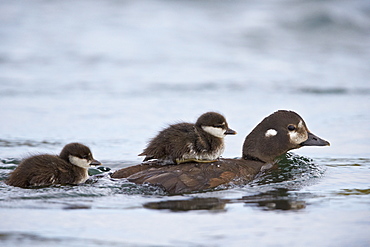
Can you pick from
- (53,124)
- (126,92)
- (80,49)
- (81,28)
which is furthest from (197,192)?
(81,28)

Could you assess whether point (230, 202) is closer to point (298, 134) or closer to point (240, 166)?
point (240, 166)

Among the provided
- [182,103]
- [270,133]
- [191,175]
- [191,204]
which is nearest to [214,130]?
[270,133]

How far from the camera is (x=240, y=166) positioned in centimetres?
749

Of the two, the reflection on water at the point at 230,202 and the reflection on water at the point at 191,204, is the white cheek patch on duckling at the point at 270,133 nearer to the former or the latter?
the reflection on water at the point at 230,202

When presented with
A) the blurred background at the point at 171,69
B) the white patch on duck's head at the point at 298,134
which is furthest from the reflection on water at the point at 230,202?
the blurred background at the point at 171,69

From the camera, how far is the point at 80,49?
1834 centimetres

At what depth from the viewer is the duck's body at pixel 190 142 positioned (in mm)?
7422

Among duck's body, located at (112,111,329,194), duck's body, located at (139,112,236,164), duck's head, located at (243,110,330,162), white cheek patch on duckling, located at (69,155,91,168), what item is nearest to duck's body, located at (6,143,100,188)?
white cheek patch on duckling, located at (69,155,91,168)

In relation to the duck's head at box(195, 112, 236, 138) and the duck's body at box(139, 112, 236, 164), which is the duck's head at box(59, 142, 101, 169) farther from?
the duck's head at box(195, 112, 236, 138)

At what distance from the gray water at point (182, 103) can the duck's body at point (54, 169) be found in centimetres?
18

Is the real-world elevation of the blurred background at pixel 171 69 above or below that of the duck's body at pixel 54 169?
above

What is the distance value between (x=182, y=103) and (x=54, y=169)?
6206mm

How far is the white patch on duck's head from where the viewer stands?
8.02 m

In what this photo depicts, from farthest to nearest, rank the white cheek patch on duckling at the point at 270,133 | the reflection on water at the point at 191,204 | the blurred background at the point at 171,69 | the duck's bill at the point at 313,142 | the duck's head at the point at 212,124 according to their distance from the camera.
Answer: the blurred background at the point at 171,69
the duck's bill at the point at 313,142
the white cheek patch on duckling at the point at 270,133
the duck's head at the point at 212,124
the reflection on water at the point at 191,204
